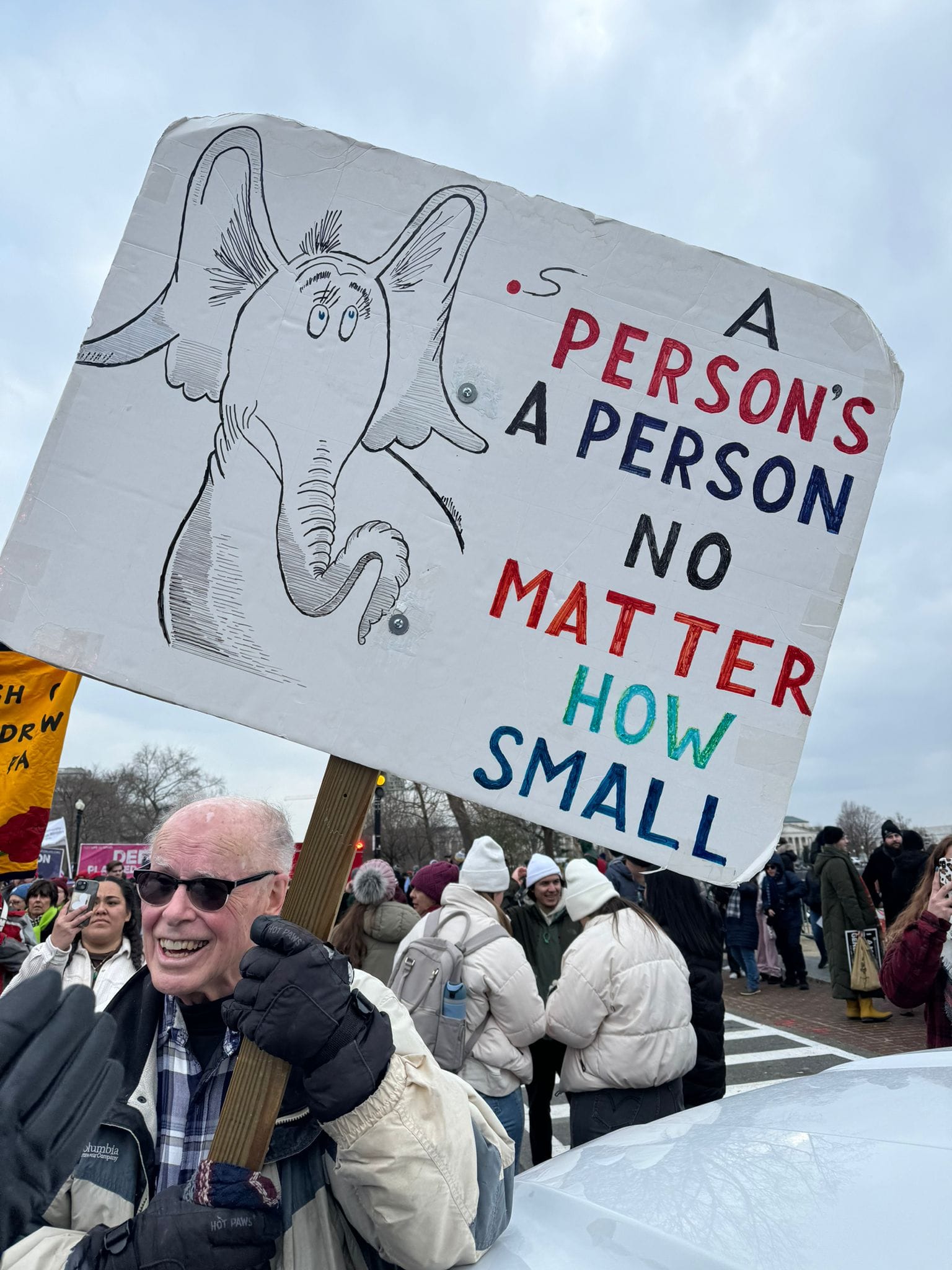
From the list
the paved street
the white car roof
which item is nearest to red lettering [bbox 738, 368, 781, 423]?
the white car roof

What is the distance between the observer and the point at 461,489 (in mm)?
2023

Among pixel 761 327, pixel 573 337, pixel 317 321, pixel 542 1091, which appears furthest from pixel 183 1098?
pixel 542 1091

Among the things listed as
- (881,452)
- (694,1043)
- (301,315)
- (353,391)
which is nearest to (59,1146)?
(353,391)

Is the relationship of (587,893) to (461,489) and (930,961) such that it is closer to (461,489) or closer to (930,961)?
(930,961)

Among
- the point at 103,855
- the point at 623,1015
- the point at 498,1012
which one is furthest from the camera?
the point at 103,855

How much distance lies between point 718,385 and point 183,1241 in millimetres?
1835

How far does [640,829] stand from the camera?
1953 mm

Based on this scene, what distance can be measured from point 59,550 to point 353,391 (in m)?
0.67

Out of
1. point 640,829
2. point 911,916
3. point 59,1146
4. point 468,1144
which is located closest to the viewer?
point 59,1146

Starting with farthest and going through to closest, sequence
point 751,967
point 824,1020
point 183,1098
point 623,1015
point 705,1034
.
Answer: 1. point 751,967
2. point 824,1020
3. point 705,1034
4. point 623,1015
5. point 183,1098

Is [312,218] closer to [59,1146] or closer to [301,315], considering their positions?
[301,315]

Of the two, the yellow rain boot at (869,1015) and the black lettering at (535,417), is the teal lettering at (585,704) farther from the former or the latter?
the yellow rain boot at (869,1015)

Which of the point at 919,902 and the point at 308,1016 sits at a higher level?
the point at 919,902


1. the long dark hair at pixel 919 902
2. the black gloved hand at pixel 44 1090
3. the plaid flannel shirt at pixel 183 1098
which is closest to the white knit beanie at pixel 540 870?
the long dark hair at pixel 919 902
